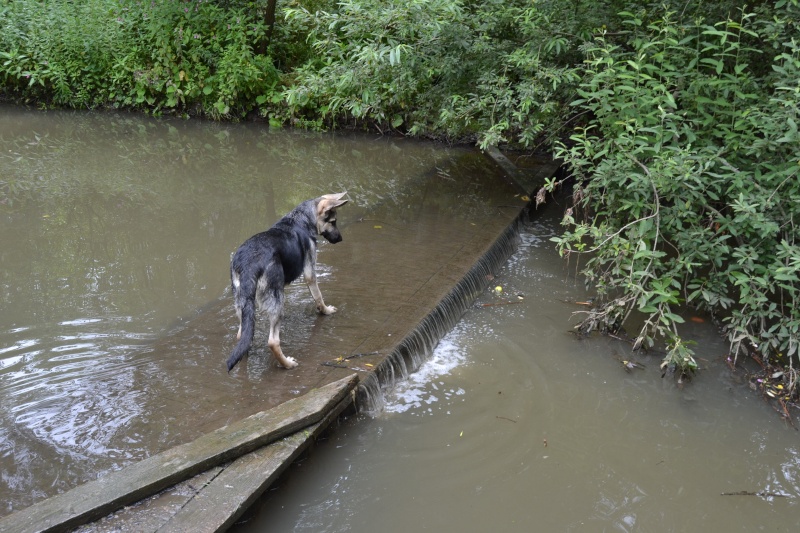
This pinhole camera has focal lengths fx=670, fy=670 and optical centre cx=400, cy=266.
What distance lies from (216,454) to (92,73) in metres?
14.1

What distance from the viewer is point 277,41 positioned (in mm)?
15305

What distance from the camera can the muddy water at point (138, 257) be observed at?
14.8ft

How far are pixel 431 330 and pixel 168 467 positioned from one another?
2916 millimetres

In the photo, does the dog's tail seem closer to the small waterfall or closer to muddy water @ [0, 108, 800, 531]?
muddy water @ [0, 108, 800, 531]

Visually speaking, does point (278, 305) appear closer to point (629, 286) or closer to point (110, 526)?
point (110, 526)

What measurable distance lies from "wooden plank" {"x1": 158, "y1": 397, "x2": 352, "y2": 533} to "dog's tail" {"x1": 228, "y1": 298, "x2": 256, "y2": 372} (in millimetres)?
686

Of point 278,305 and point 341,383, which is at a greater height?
point 278,305

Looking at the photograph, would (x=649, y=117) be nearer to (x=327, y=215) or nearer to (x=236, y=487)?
(x=327, y=215)

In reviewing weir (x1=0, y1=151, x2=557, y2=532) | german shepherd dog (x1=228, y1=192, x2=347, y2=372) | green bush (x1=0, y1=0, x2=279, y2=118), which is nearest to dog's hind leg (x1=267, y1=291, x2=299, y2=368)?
german shepherd dog (x1=228, y1=192, x2=347, y2=372)

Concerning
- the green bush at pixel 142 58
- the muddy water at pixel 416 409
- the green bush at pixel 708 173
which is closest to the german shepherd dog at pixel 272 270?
the muddy water at pixel 416 409

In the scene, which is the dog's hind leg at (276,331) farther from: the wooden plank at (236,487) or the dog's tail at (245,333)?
the wooden plank at (236,487)

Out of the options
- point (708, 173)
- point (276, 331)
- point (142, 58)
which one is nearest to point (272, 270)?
point (276, 331)

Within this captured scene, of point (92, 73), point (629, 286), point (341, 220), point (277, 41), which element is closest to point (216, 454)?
point (629, 286)

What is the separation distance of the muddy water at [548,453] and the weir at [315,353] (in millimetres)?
343
